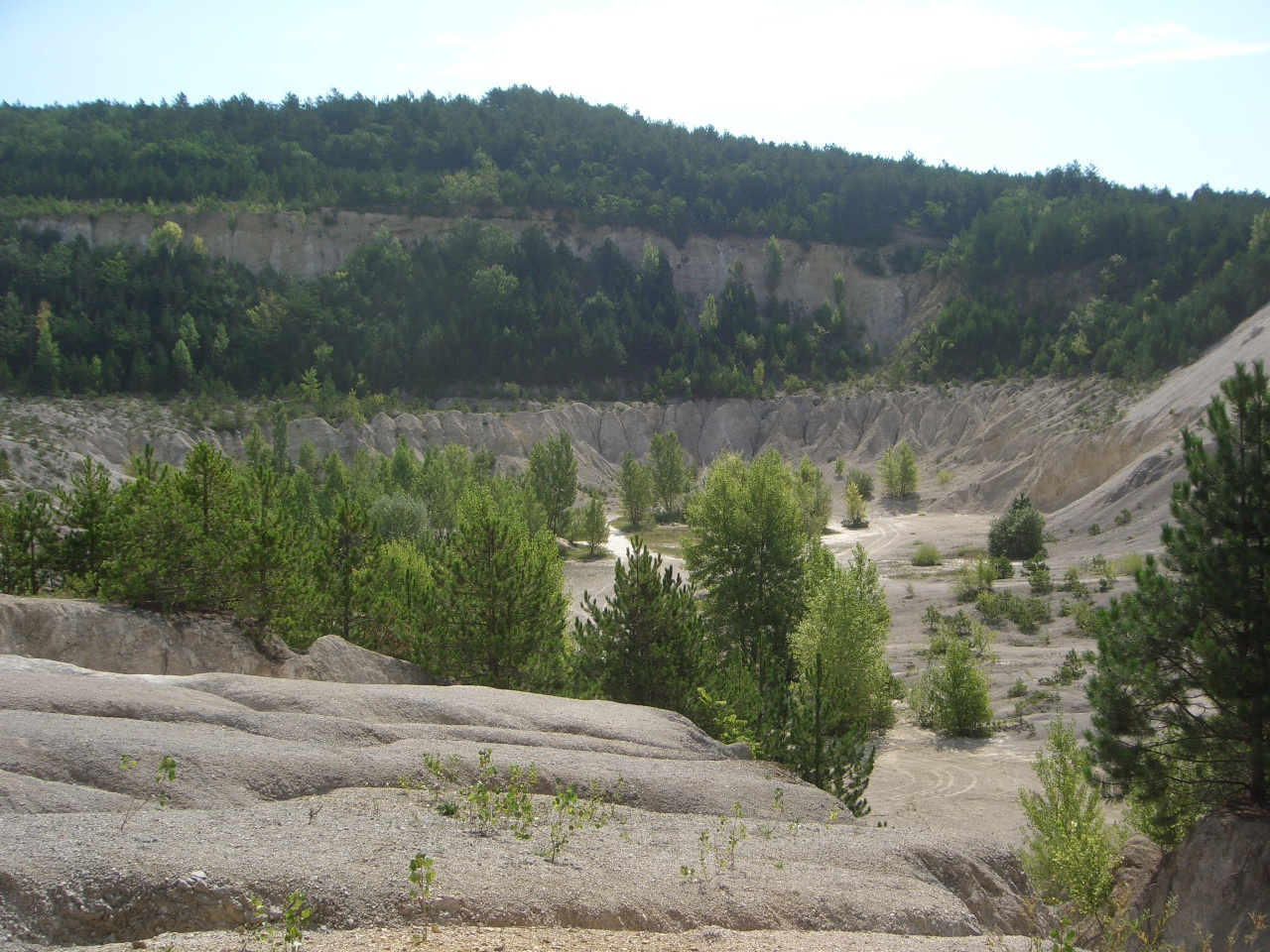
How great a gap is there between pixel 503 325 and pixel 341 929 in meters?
93.7

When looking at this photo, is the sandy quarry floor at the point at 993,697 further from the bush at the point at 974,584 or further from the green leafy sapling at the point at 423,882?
the green leafy sapling at the point at 423,882

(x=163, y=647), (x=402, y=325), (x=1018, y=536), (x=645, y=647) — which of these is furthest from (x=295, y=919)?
(x=402, y=325)

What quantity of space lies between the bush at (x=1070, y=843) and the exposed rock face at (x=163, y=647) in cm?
1272

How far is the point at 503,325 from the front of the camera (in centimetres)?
9869

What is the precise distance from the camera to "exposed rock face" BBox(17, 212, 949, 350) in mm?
92625

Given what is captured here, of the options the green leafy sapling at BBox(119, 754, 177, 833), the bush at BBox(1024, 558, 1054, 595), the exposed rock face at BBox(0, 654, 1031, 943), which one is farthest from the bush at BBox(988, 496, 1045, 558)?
the green leafy sapling at BBox(119, 754, 177, 833)

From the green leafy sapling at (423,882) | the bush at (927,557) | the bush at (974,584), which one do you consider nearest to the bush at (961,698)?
the bush at (974,584)

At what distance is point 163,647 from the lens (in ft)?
63.6

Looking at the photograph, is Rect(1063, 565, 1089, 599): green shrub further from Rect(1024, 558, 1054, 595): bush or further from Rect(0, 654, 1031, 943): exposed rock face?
Rect(0, 654, 1031, 943): exposed rock face

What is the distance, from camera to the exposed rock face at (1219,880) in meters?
12.5

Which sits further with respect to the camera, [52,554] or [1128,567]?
[1128,567]

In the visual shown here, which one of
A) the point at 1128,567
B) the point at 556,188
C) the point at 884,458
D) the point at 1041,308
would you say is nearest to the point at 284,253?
the point at 556,188

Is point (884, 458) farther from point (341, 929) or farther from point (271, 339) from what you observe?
point (341, 929)

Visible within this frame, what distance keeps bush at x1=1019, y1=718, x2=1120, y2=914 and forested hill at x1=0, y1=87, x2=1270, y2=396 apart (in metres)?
65.9
